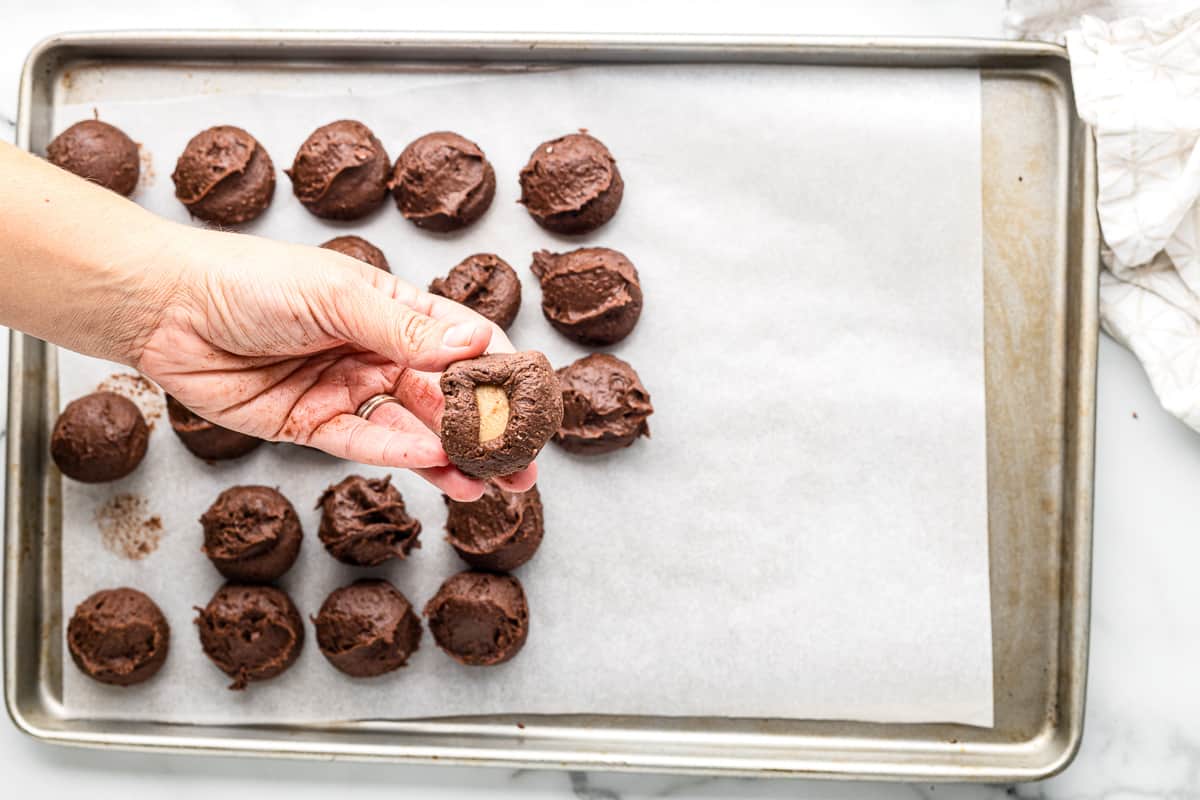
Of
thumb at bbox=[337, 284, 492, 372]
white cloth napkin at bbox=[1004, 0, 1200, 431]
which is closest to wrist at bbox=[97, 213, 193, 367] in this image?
thumb at bbox=[337, 284, 492, 372]

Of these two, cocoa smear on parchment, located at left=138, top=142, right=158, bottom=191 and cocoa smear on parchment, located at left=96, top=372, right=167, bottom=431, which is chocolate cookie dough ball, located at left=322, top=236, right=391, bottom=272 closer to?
cocoa smear on parchment, located at left=138, top=142, right=158, bottom=191

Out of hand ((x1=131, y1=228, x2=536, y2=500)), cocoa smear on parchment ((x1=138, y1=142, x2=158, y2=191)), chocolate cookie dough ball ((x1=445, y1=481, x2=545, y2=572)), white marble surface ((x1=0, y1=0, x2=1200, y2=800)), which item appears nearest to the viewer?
hand ((x1=131, y1=228, x2=536, y2=500))

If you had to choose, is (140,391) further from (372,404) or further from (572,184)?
(572,184)

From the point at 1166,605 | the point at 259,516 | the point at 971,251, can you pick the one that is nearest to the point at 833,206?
the point at 971,251

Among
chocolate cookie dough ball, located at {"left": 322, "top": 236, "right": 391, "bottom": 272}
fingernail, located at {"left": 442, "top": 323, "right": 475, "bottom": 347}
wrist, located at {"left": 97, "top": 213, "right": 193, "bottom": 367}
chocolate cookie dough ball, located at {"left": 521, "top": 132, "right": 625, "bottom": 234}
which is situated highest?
chocolate cookie dough ball, located at {"left": 521, "top": 132, "right": 625, "bottom": 234}

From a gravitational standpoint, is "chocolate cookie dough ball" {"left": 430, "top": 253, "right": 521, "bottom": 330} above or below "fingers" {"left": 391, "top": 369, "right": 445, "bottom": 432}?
above

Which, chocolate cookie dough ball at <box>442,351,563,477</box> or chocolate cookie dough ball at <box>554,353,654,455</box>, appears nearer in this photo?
chocolate cookie dough ball at <box>442,351,563,477</box>

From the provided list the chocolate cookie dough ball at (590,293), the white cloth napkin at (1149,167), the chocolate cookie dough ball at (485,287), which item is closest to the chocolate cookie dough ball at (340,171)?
the chocolate cookie dough ball at (485,287)
